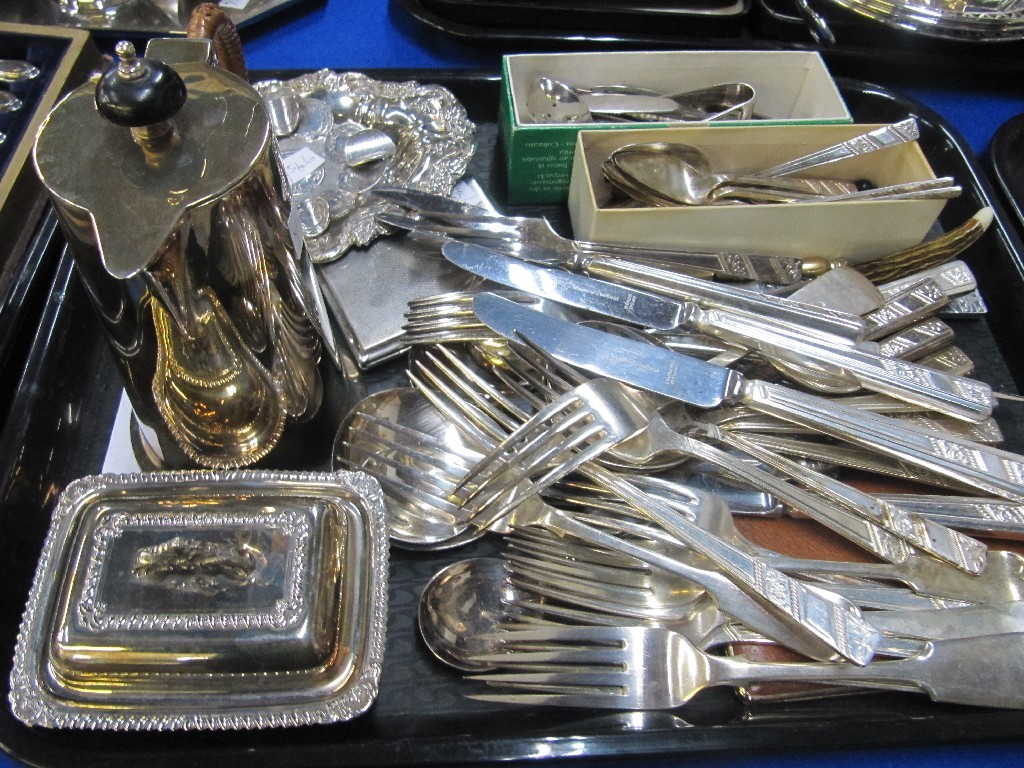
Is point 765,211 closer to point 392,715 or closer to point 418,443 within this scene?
point 418,443

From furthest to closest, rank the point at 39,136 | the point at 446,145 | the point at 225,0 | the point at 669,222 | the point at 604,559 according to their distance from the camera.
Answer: the point at 225,0 → the point at 446,145 → the point at 669,222 → the point at 604,559 → the point at 39,136

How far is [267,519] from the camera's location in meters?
0.51

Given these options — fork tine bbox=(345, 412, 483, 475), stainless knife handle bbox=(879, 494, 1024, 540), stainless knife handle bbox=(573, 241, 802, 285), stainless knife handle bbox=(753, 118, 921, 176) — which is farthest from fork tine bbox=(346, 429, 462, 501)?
stainless knife handle bbox=(753, 118, 921, 176)

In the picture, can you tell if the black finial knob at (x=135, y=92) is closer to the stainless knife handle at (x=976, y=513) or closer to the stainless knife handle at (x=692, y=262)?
the stainless knife handle at (x=692, y=262)

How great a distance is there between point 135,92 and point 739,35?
834mm

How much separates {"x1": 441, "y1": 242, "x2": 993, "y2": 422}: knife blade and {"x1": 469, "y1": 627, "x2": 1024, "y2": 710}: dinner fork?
187mm

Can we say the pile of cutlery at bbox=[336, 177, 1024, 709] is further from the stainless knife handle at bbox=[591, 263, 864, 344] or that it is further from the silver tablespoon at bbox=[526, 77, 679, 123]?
the silver tablespoon at bbox=[526, 77, 679, 123]

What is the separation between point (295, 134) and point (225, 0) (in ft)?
1.16

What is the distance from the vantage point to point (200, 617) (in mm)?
465

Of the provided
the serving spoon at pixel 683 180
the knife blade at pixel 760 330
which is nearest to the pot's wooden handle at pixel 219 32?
the knife blade at pixel 760 330

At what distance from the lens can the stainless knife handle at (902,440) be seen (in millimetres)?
543

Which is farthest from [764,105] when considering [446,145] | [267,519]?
[267,519]

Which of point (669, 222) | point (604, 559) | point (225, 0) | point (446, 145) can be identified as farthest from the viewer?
point (225, 0)

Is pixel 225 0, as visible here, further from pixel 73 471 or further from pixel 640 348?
pixel 640 348
